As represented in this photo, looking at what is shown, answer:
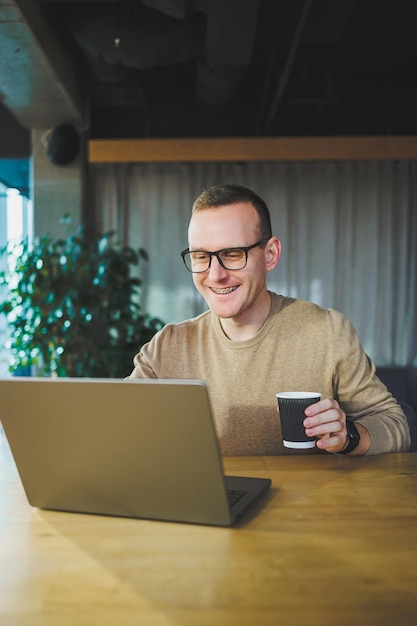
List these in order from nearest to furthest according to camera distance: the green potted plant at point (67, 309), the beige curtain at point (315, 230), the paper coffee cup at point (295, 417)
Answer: the paper coffee cup at point (295, 417)
the green potted plant at point (67, 309)
the beige curtain at point (315, 230)

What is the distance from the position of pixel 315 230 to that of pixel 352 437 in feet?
15.1

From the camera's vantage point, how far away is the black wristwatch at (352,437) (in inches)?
57.7

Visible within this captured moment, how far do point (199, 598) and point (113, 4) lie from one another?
13.3 ft

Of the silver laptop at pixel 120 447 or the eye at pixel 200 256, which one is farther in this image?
the eye at pixel 200 256

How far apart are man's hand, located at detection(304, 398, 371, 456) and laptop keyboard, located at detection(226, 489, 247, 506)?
19 cm

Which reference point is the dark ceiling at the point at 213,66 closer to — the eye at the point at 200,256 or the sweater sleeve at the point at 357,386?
the eye at the point at 200,256

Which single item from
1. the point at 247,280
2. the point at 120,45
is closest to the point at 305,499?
the point at 247,280

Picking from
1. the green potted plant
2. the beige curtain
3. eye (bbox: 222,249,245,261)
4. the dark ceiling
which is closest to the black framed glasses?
eye (bbox: 222,249,245,261)

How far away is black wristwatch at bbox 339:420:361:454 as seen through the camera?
4.81ft

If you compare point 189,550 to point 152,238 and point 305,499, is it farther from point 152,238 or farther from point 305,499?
point 152,238

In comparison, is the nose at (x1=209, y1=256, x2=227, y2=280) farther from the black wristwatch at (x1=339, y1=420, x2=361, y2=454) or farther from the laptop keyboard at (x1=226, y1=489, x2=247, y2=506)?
the laptop keyboard at (x1=226, y1=489, x2=247, y2=506)

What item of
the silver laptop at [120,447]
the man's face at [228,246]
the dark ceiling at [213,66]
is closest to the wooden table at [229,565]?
the silver laptop at [120,447]

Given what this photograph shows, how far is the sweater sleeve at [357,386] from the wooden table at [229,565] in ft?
1.51

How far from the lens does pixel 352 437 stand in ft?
4.84
